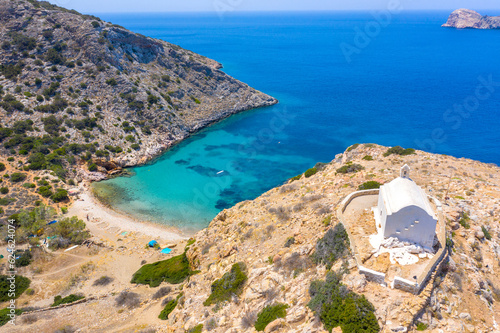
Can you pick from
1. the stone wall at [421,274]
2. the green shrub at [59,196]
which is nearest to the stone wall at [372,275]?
the stone wall at [421,274]

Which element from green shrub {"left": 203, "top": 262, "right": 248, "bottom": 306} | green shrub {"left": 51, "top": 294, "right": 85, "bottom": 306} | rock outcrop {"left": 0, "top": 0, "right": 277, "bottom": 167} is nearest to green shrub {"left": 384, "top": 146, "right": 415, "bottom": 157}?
green shrub {"left": 203, "top": 262, "right": 248, "bottom": 306}

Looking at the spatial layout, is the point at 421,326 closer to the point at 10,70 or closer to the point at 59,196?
the point at 59,196

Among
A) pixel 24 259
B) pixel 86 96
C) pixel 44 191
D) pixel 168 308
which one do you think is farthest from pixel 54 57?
pixel 168 308

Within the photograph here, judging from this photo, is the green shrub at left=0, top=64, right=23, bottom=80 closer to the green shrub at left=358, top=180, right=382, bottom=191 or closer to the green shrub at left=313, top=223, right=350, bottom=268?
the green shrub at left=358, top=180, right=382, bottom=191

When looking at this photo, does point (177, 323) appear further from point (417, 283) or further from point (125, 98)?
point (125, 98)

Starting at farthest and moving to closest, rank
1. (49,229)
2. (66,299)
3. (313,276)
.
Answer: (49,229) → (66,299) → (313,276)

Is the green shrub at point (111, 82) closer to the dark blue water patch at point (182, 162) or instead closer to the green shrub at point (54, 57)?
the green shrub at point (54, 57)
